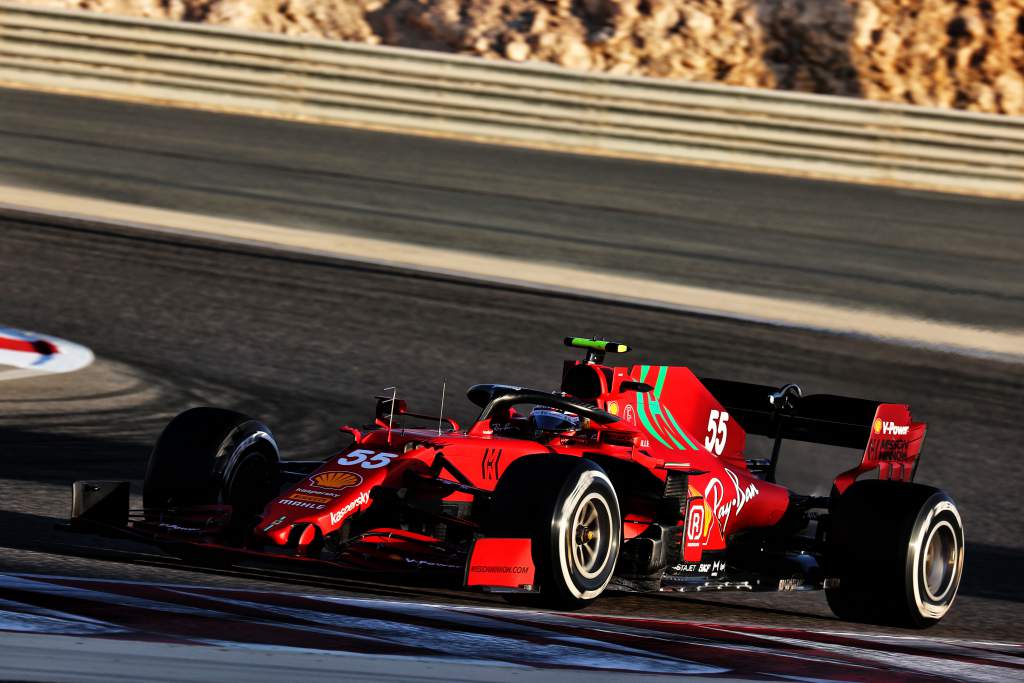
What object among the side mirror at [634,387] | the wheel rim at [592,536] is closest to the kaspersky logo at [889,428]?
the side mirror at [634,387]

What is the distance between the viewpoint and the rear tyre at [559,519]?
221 inches

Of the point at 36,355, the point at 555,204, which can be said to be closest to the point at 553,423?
the point at 36,355

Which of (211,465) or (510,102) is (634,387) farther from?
(510,102)

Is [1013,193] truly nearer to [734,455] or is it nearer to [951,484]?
[951,484]

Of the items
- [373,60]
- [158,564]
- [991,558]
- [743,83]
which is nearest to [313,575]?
[158,564]

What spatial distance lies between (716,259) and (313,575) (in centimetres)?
908

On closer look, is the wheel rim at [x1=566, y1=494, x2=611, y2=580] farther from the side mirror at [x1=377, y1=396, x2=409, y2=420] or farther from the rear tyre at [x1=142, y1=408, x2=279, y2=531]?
the rear tyre at [x1=142, y1=408, x2=279, y2=531]

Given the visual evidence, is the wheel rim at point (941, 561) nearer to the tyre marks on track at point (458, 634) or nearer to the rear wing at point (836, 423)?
the rear wing at point (836, 423)

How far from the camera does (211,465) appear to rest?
20.5 ft

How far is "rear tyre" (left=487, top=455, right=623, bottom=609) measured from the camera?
5.62 m

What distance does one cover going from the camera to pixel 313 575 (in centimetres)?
618

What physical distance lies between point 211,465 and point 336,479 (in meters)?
0.56

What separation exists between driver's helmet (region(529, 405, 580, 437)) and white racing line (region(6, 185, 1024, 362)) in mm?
6441

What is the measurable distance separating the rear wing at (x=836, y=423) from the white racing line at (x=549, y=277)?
5.01 m
